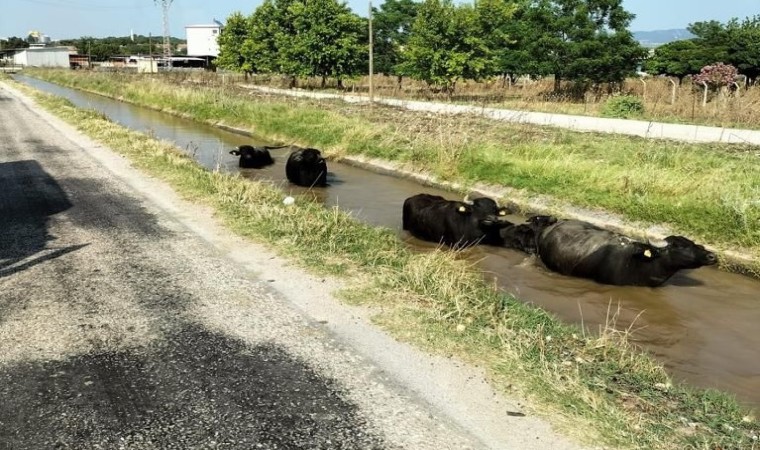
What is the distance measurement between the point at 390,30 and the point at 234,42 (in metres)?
17.5

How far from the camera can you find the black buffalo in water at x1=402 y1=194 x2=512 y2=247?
11219 mm

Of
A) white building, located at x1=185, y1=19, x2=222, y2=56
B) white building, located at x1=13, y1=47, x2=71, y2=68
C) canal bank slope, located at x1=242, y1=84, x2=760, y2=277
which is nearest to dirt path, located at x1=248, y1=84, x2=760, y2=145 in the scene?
canal bank slope, located at x1=242, y1=84, x2=760, y2=277

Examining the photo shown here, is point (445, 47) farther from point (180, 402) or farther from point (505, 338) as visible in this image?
point (180, 402)

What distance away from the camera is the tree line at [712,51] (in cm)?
3641

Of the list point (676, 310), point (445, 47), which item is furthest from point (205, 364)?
point (445, 47)

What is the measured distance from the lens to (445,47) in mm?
38656

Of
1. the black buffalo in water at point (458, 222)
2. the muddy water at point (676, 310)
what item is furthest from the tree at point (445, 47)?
the black buffalo in water at point (458, 222)

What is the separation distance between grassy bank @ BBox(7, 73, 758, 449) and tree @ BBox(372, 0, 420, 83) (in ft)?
146

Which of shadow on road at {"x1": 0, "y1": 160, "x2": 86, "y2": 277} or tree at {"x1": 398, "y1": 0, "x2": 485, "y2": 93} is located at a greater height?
tree at {"x1": 398, "y1": 0, "x2": 485, "y2": 93}

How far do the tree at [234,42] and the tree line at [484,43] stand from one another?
1308 centimetres

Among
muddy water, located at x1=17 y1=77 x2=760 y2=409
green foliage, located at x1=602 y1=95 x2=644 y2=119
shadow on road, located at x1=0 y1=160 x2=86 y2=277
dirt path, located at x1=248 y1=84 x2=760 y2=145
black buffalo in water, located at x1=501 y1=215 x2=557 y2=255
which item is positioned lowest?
muddy water, located at x1=17 y1=77 x2=760 y2=409

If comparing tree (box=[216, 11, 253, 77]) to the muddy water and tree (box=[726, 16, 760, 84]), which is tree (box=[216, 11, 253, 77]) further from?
the muddy water

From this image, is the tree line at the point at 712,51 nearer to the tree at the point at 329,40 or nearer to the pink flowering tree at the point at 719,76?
the pink flowering tree at the point at 719,76

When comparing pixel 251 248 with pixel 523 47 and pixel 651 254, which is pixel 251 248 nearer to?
pixel 651 254
